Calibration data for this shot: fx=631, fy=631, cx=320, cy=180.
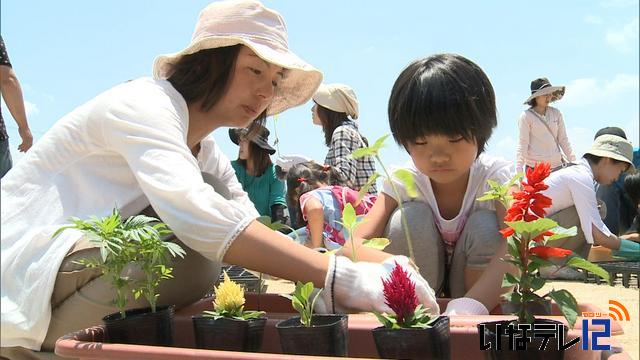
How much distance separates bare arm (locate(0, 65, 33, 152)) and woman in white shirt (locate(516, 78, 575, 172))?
14.8ft

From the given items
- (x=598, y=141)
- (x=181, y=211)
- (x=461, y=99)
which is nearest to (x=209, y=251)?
(x=181, y=211)

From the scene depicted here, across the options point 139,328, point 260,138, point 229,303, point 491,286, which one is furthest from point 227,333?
point 260,138

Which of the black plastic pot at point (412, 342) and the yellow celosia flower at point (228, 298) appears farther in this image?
the yellow celosia flower at point (228, 298)

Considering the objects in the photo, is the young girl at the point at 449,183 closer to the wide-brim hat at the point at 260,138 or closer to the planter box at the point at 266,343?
the planter box at the point at 266,343

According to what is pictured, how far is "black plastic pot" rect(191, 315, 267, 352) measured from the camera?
4.13 ft

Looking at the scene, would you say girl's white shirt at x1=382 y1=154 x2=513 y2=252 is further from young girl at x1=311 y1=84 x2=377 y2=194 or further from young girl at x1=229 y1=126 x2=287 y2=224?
young girl at x1=229 y1=126 x2=287 y2=224

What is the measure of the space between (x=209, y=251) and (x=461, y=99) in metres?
0.87

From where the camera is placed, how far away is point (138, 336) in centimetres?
126

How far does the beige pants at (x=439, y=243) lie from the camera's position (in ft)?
6.35

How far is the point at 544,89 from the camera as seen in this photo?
627 centimetres

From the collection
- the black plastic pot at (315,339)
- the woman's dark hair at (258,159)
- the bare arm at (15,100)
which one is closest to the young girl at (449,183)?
the black plastic pot at (315,339)

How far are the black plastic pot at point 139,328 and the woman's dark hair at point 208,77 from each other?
0.69 metres

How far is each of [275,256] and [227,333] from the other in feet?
0.66

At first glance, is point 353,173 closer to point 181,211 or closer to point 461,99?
point 461,99
